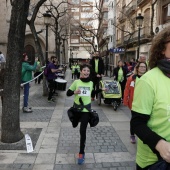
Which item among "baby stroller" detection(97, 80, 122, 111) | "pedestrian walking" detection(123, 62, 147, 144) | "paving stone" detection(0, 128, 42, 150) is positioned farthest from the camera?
"baby stroller" detection(97, 80, 122, 111)

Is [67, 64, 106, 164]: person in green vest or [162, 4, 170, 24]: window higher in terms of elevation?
[162, 4, 170, 24]: window

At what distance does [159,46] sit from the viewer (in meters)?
1.87

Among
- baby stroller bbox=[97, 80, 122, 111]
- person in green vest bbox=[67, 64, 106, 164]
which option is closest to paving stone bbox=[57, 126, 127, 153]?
person in green vest bbox=[67, 64, 106, 164]

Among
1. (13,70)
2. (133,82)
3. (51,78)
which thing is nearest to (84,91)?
(133,82)

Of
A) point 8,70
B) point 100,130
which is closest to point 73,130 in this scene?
point 100,130

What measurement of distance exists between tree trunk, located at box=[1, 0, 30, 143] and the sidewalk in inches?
11.5

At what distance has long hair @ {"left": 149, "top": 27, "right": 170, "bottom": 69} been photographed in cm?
185

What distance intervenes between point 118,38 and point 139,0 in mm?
14170

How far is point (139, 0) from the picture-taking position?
2602cm

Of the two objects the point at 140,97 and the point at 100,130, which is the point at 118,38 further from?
the point at 140,97

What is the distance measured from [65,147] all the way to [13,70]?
1818 millimetres

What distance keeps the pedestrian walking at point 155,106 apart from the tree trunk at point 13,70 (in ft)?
12.3

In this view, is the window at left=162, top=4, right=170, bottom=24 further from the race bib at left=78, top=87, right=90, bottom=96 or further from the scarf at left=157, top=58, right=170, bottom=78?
the scarf at left=157, top=58, right=170, bottom=78

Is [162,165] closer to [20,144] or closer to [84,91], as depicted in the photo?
[84,91]
